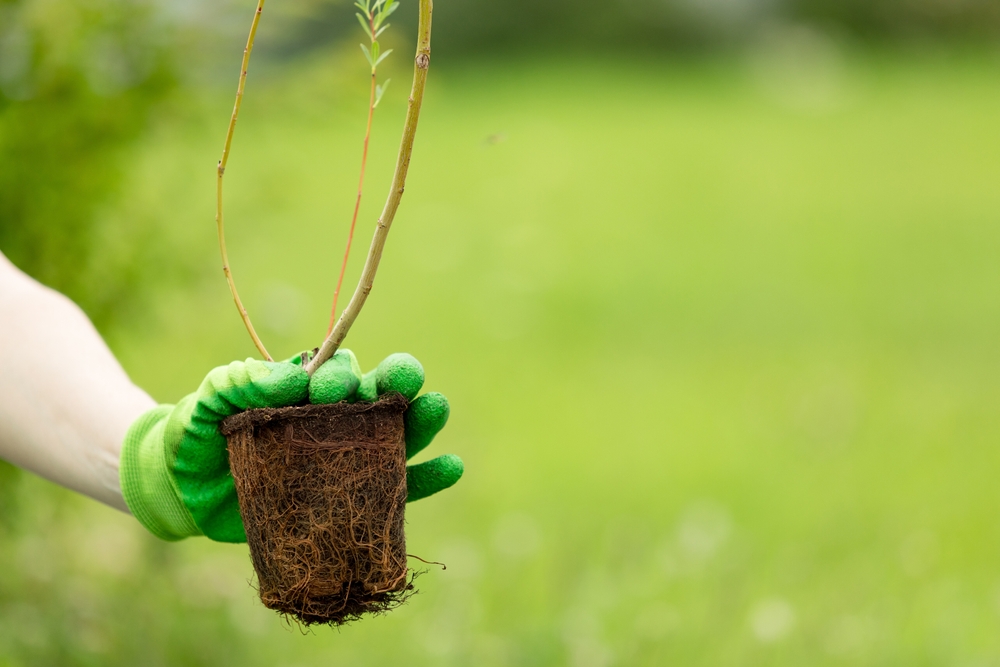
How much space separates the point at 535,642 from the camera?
271cm

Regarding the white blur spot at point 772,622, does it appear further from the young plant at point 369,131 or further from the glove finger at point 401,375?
the young plant at point 369,131

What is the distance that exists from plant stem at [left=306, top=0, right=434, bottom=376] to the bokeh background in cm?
122

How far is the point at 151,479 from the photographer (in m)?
1.74

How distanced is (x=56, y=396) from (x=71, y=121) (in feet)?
3.77

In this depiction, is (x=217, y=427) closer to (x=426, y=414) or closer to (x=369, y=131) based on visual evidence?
(x=426, y=414)

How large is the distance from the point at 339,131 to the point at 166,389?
8.67 m

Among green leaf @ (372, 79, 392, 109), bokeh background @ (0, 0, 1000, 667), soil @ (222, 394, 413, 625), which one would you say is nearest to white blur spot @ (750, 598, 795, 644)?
bokeh background @ (0, 0, 1000, 667)

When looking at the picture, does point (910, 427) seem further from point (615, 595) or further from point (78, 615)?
point (78, 615)

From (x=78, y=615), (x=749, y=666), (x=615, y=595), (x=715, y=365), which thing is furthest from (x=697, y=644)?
(x=715, y=365)

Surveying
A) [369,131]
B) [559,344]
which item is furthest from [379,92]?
[559,344]

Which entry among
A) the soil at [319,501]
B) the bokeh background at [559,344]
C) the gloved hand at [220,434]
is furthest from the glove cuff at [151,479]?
the bokeh background at [559,344]

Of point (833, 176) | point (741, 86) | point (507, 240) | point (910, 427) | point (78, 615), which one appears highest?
point (741, 86)

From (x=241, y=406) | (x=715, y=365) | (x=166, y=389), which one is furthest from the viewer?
(x=715, y=365)

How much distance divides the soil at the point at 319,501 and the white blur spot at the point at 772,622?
135 centimetres
